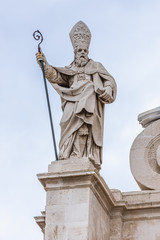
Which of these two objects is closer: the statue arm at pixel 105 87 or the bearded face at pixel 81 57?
the statue arm at pixel 105 87

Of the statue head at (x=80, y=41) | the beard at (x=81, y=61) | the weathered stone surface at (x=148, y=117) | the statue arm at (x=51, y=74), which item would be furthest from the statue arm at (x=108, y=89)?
the weathered stone surface at (x=148, y=117)

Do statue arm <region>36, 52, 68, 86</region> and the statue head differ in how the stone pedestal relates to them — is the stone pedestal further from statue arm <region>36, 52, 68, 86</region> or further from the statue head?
the statue head

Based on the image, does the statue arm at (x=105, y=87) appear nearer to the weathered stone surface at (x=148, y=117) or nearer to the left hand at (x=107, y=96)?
the left hand at (x=107, y=96)

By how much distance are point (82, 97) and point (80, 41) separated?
1488mm

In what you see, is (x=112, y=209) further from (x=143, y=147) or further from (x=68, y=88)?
(x=68, y=88)

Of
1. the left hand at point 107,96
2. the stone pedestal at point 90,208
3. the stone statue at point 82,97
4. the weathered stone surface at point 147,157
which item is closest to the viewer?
the stone pedestal at point 90,208

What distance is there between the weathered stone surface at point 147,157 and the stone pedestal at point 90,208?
361 millimetres

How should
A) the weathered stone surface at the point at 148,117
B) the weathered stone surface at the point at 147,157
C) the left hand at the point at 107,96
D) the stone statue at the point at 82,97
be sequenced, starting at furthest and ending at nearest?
the weathered stone surface at the point at 148,117 < the weathered stone surface at the point at 147,157 < the left hand at the point at 107,96 < the stone statue at the point at 82,97

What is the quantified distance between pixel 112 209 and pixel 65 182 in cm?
154

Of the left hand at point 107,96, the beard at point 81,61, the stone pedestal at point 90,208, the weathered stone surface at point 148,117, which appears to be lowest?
the stone pedestal at point 90,208

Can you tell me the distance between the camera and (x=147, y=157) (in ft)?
50.0

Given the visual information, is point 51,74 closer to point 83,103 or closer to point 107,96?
point 83,103

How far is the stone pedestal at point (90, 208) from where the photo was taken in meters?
13.1

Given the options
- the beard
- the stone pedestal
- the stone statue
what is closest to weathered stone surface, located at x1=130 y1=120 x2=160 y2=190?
the stone pedestal
